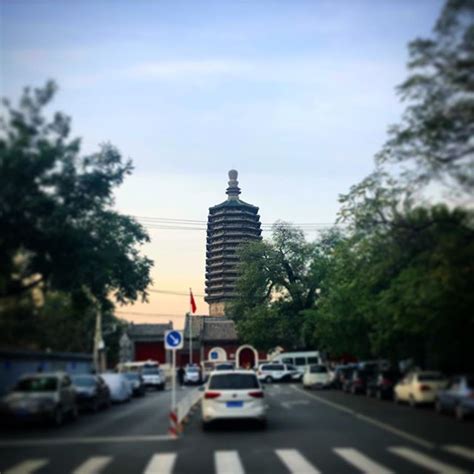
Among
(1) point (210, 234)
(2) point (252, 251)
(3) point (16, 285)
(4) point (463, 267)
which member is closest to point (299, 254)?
(2) point (252, 251)

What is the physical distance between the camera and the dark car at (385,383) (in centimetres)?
3303

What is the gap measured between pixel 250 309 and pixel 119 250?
129 ft

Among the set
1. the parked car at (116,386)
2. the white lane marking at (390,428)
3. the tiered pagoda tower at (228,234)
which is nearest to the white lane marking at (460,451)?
the white lane marking at (390,428)

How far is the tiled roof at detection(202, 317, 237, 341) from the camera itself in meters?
77.2

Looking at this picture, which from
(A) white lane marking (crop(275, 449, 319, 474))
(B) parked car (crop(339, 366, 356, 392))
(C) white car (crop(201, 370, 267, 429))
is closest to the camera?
(A) white lane marking (crop(275, 449, 319, 474))

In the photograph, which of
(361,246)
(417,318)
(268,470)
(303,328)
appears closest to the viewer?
(268,470)

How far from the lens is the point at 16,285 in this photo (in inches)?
756

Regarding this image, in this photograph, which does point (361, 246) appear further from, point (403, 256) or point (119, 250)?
point (119, 250)

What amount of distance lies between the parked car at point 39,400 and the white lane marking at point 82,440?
71.5 inches

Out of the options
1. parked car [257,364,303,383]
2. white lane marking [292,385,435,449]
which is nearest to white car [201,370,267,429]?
white lane marking [292,385,435,449]

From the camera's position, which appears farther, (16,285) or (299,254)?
(299,254)

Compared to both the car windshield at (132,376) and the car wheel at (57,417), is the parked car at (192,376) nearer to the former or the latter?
the car windshield at (132,376)

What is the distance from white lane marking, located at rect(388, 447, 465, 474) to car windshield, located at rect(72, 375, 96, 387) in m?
16.0

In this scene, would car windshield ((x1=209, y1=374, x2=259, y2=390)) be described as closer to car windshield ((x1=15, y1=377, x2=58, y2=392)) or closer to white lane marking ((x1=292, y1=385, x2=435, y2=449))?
white lane marking ((x1=292, y1=385, x2=435, y2=449))
